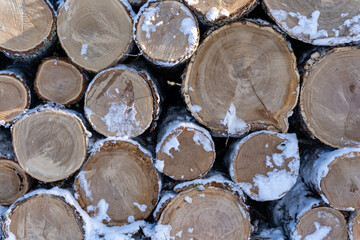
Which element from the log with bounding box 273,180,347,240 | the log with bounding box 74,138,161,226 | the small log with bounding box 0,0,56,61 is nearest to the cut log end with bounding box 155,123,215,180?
the log with bounding box 74,138,161,226

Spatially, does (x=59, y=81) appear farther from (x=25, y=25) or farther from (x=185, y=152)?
(x=185, y=152)

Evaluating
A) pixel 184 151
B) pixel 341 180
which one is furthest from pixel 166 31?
pixel 341 180

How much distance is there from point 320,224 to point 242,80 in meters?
1.12

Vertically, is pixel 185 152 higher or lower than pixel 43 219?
higher

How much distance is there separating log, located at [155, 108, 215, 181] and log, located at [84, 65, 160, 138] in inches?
7.7

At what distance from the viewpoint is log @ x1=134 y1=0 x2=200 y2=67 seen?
1784mm

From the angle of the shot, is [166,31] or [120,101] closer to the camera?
[166,31]

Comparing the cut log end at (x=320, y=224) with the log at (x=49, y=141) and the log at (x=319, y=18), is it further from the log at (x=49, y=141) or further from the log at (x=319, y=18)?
the log at (x=49, y=141)

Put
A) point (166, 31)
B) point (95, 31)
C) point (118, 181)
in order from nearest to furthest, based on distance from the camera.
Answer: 1. point (166, 31)
2. point (95, 31)
3. point (118, 181)

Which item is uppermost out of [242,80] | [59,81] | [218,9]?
[218,9]

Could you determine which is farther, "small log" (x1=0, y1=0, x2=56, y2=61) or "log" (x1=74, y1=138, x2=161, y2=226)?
"log" (x1=74, y1=138, x2=161, y2=226)

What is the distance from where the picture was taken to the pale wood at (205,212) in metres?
1.98

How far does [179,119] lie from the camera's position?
206cm

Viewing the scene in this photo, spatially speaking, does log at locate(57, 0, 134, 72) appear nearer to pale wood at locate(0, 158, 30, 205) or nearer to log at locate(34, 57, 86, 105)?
log at locate(34, 57, 86, 105)
